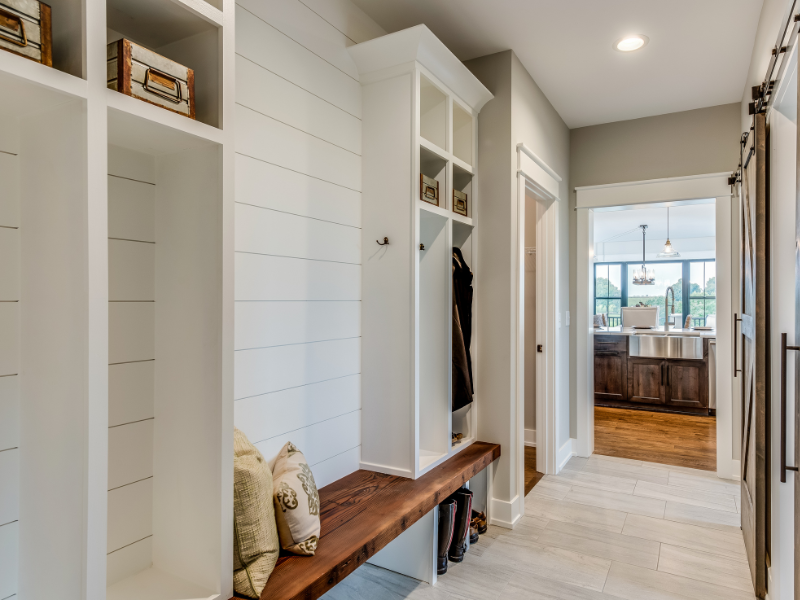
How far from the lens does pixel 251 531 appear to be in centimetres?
140

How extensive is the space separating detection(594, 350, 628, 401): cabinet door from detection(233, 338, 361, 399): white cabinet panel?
469 centimetres

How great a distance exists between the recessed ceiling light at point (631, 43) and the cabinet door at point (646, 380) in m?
4.08

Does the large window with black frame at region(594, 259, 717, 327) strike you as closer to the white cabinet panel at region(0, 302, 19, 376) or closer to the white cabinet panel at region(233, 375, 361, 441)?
the white cabinet panel at region(233, 375, 361, 441)

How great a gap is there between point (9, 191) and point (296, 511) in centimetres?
114

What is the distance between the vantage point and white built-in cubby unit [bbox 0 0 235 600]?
39.9 inches

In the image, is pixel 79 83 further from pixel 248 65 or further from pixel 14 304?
pixel 248 65

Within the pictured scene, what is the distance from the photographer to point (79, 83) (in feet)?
3.27

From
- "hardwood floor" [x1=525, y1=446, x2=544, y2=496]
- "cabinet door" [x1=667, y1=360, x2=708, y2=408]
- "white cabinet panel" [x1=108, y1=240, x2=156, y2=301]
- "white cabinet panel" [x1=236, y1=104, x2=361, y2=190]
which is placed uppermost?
"white cabinet panel" [x1=236, y1=104, x2=361, y2=190]

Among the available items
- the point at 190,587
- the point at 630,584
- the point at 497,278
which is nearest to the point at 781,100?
the point at 497,278

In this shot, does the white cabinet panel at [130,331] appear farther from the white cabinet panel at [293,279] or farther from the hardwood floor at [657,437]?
the hardwood floor at [657,437]

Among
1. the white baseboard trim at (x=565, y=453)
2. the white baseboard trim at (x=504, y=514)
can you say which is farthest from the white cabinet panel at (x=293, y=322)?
the white baseboard trim at (x=565, y=453)

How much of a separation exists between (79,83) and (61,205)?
248 mm

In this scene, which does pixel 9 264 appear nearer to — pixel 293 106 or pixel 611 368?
pixel 293 106

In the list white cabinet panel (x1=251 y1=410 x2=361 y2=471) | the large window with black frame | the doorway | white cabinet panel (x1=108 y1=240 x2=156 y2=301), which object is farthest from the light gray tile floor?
the large window with black frame
